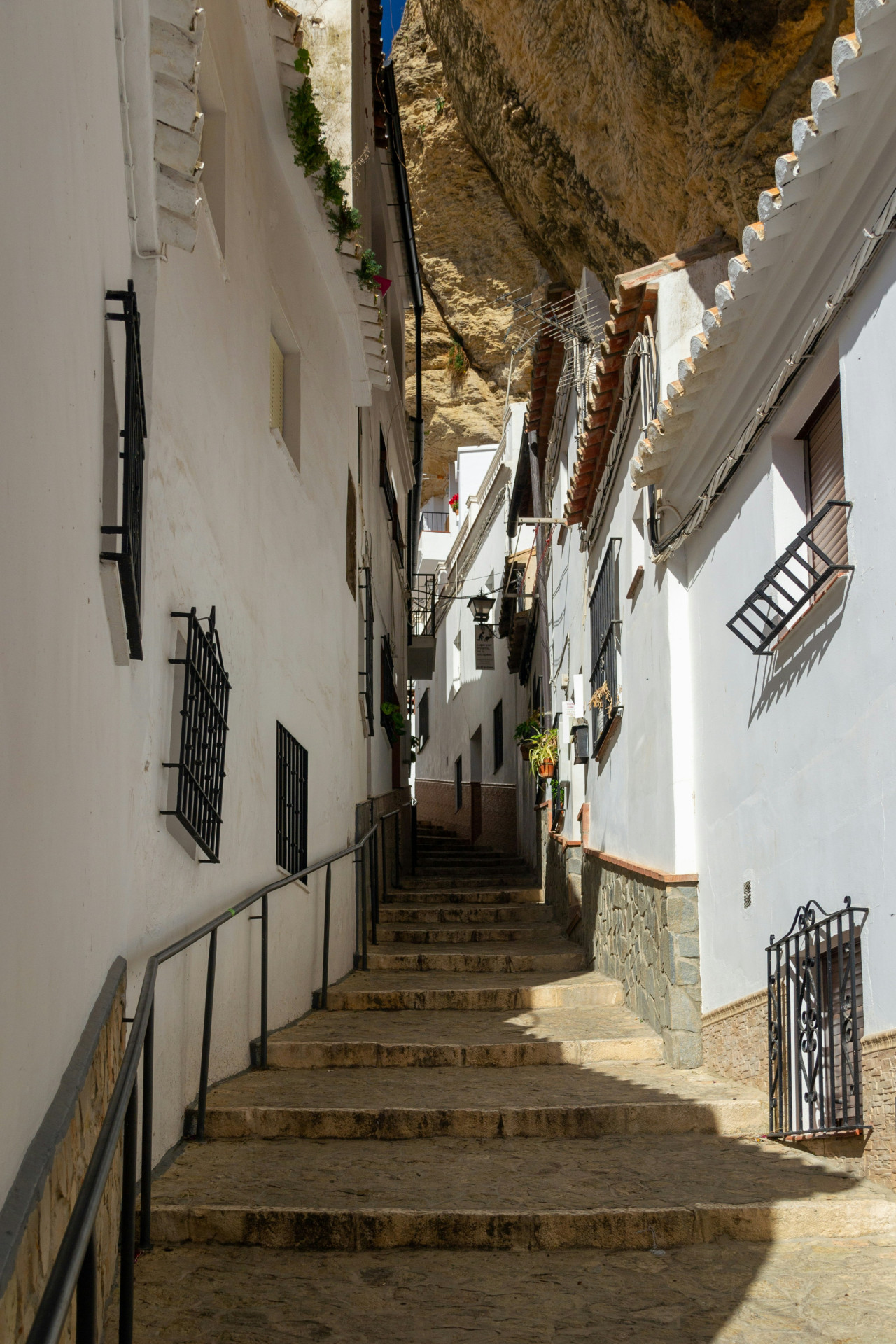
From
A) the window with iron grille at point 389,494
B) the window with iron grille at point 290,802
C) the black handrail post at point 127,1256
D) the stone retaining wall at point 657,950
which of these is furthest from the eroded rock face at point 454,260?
the black handrail post at point 127,1256

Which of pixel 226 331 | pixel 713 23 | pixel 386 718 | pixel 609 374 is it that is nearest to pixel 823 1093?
pixel 226 331

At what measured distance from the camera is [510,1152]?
541 cm

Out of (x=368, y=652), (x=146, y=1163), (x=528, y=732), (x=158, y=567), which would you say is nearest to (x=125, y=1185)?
(x=146, y=1163)

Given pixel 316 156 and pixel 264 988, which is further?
pixel 316 156

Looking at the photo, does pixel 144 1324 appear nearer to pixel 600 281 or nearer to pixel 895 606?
pixel 895 606

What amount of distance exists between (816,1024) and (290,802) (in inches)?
147

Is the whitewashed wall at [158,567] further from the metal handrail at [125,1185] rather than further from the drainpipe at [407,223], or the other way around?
the drainpipe at [407,223]

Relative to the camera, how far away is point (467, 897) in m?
12.8

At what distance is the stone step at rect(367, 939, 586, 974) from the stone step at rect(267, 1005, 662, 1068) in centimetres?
183

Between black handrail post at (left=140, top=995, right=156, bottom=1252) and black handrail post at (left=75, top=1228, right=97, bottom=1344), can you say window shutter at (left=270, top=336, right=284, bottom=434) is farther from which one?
black handrail post at (left=75, top=1228, right=97, bottom=1344)

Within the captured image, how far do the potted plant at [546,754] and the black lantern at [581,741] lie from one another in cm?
216

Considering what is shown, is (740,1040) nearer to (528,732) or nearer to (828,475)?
(828,475)

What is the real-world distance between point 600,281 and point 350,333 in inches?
134

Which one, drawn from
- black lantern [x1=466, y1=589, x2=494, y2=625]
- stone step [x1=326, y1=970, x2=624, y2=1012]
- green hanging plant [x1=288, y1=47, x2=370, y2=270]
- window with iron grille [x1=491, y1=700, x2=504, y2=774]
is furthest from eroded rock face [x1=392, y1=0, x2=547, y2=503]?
stone step [x1=326, y1=970, x2=624, y2=1012]
